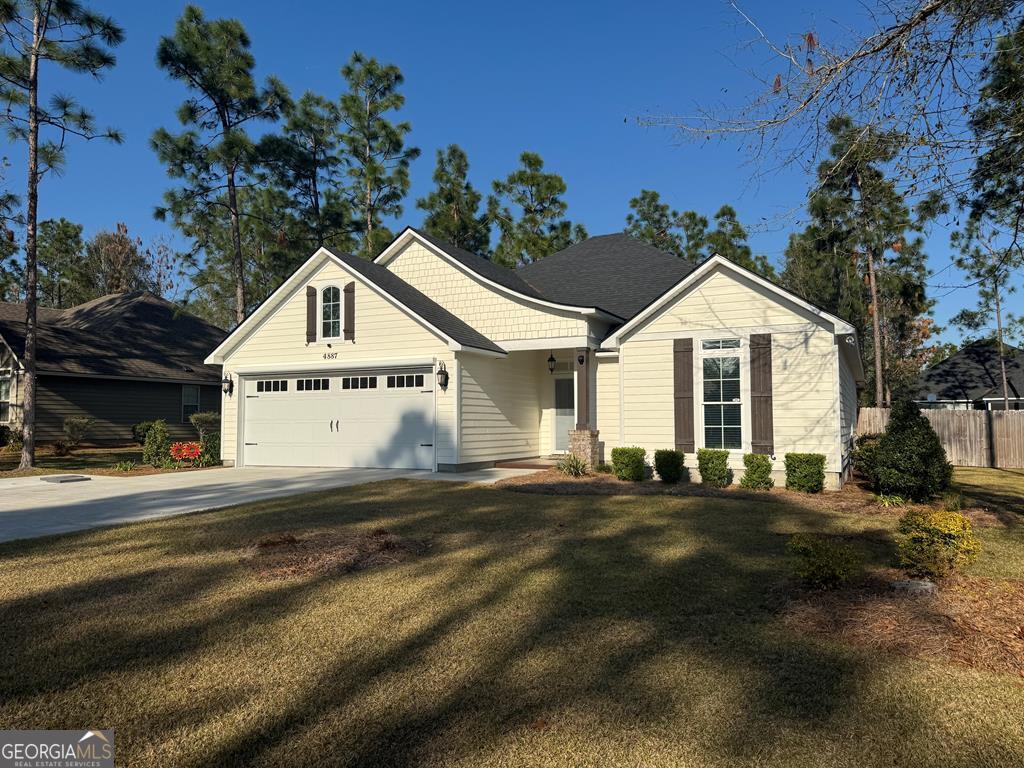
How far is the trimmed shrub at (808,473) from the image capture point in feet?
36.9

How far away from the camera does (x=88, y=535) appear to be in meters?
7.70

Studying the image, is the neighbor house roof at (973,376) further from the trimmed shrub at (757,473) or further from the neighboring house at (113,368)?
the neighboring house at (113,368)

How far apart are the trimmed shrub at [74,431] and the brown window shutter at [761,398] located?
21.3m

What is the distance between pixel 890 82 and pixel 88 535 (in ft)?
31.4

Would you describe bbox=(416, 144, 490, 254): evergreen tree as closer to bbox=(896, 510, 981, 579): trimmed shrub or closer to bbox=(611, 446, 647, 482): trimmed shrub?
bbox=(611, 446, 647, 482): trimmed shrub

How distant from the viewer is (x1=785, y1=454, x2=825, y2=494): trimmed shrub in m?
11.2

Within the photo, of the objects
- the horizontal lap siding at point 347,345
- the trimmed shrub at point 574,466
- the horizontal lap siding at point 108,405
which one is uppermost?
the horizontal lap siding at point 347,345

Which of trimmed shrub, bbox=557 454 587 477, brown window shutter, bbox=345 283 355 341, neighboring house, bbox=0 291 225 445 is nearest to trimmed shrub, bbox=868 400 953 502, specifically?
trimmed shrub, bbox=557 454 587 477

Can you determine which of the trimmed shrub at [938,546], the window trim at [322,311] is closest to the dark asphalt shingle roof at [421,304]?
the window trim at [322,311]

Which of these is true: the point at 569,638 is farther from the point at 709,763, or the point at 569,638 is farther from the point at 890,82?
the point at 890,82

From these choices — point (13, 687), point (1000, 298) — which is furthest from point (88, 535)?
point (1000, 298)

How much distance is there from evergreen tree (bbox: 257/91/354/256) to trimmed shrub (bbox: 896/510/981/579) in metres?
28.2

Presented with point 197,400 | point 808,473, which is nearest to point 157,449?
point 197,400

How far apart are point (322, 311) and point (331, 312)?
0.95ft
